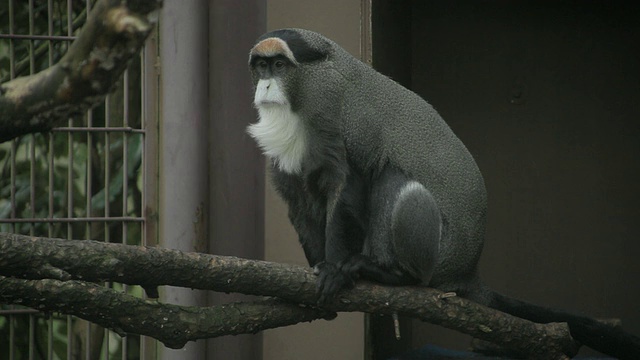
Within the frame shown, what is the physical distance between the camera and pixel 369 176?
169 inches

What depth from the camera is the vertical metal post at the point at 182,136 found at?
15.6 feet

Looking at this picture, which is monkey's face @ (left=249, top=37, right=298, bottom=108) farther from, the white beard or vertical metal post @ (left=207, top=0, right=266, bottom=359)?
vertical metal post @ (left=207, top=0, right=266, bottom=359)

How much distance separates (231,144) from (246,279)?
4.99ft

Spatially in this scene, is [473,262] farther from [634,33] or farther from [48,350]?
[634,33]

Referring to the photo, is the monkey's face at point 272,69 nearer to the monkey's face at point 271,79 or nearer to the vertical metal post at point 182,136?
the monkey's face at point 271,79

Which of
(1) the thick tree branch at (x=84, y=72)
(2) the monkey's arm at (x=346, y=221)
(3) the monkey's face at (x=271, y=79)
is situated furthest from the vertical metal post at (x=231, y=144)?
(1) the thick tree branch at (x=84, y=72)

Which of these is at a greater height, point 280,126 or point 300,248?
point 280,126

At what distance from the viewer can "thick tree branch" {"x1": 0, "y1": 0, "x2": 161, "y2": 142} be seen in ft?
6.06

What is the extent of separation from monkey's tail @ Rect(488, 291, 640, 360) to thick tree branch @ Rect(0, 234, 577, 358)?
149mm

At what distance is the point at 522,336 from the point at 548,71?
2892mm

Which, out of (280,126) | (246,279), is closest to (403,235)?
(280,126)

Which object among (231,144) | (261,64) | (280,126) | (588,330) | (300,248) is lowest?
(588,330)

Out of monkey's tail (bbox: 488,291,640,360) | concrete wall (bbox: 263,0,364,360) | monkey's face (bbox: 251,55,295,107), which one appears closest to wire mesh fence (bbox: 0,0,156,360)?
concrete wall (bbox: 263,0,364,360)

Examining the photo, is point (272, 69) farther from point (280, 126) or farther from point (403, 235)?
point (403, 235)
